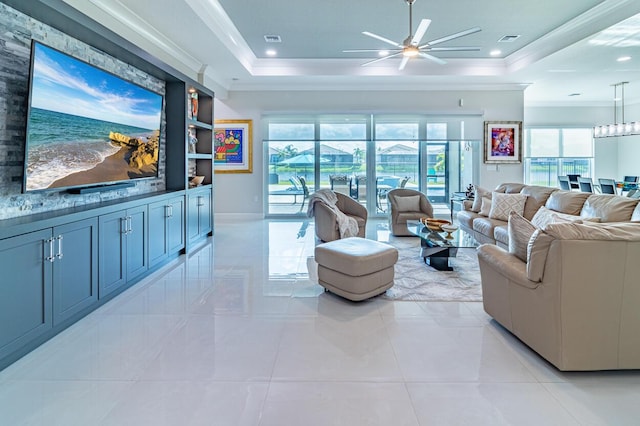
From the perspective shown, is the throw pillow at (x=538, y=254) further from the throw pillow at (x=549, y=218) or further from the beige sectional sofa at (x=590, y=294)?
the throw pillow at (x=549, y=218)

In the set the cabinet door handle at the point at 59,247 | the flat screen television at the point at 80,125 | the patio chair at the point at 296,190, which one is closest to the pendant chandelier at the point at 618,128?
the patio chair at the point at 296,190

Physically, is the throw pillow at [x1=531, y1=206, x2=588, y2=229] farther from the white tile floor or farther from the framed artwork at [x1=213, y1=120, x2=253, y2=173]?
the framed artwork at [x1=213, y1=120, x2=253, y2=173]

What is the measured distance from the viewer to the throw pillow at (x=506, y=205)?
5.74m

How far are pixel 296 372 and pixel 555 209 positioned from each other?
4.42 metres

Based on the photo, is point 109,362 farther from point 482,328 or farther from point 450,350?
point 482,328

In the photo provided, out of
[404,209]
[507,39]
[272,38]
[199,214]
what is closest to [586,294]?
[404,209]

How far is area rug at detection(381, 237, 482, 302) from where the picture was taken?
3.72 metres

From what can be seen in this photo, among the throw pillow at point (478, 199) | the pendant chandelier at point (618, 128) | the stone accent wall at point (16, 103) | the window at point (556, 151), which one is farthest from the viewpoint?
the window at point (556, 151)

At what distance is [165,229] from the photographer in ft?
15.9

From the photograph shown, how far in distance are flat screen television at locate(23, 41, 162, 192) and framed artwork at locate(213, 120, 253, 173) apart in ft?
14.2

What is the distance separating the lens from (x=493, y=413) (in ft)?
6.40

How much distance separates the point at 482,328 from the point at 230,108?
25.0 feet

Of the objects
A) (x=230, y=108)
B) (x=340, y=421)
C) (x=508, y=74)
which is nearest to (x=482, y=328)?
(x=340, y=421)

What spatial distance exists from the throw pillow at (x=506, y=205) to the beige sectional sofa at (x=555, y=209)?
7 cm
